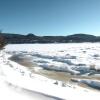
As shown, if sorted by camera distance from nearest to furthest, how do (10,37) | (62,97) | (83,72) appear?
(62,97), (83,72), (10,37)

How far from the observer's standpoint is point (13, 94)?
636 centimetres

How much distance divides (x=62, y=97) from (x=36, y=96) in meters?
0.74

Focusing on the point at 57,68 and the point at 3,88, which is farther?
the point at 57,68

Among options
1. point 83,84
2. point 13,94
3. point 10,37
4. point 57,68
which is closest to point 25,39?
point 10,37

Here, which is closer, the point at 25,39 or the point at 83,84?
the point at 83,84

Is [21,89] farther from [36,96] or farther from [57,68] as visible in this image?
[57,68]

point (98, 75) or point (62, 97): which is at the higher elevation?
point (62, 97)

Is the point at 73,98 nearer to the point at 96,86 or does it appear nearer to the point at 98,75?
the point at 96,86

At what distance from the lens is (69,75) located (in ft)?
58.4

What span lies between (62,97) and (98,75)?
11.9 metres

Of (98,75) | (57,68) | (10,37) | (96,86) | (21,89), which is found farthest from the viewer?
(10,37)

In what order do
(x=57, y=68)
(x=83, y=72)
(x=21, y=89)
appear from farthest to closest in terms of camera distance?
(x=57, y=68) < (x=83, y=72) < (x=21, y=89)

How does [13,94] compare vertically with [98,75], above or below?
above

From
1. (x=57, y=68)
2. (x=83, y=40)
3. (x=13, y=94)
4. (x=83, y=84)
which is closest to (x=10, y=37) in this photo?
(x=83, y=40)
